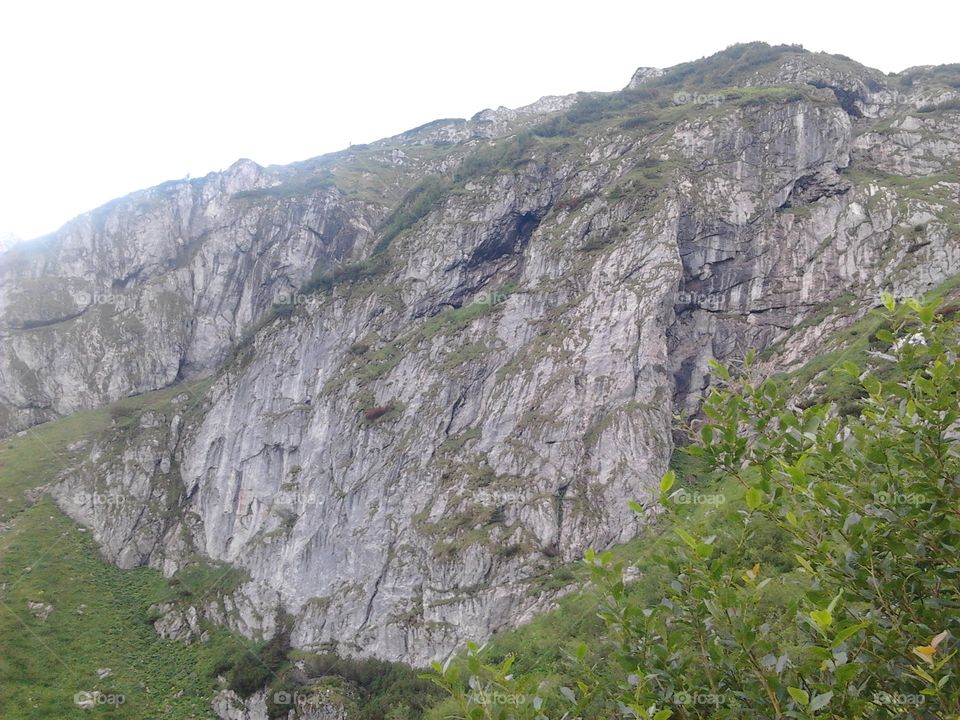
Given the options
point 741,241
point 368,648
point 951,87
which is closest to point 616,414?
point 741,241

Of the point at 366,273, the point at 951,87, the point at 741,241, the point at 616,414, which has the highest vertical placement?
the point at 951,87

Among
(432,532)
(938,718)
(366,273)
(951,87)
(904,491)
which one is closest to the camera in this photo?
(938,718)

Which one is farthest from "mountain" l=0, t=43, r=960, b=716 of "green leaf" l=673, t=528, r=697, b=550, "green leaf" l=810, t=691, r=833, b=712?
"green leaf" l=810, t=691, r=833, b=712

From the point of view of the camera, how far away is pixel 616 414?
34000mm

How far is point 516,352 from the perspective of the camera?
41.4 metres

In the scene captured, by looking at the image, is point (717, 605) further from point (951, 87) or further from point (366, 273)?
point (951, 87)

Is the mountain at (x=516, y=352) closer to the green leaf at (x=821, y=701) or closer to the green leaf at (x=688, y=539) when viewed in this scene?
the green leaf at (x=688, y=539)

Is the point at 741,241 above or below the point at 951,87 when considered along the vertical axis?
below

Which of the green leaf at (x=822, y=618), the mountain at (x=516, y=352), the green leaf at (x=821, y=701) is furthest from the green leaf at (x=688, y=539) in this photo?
the mountain at (x=516, y=352)

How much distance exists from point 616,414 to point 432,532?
13.7 meters

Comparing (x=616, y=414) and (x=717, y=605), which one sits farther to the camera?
(x=616, y=414)

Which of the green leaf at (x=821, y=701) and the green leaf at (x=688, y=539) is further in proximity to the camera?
the green leaf at (x=688, y=539)

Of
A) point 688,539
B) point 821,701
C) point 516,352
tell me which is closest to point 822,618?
point 821,701

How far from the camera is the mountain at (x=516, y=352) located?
3272 cm
